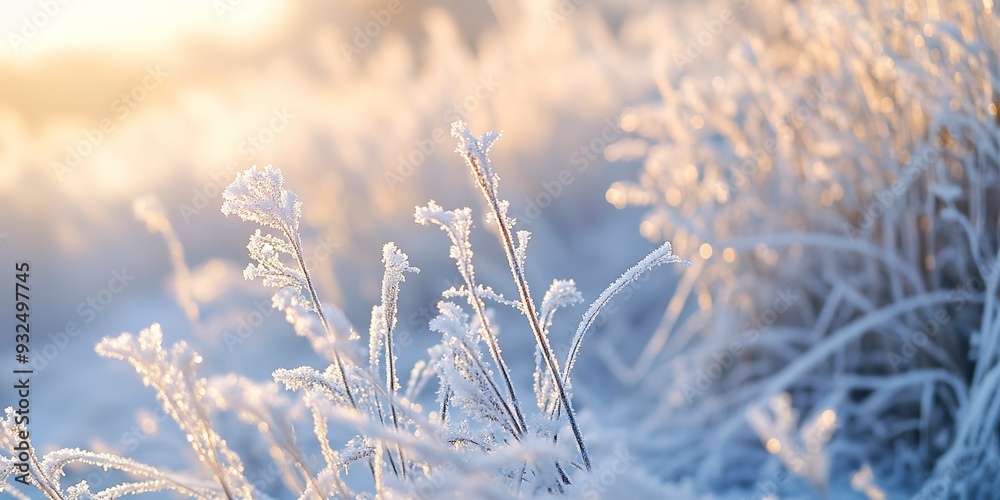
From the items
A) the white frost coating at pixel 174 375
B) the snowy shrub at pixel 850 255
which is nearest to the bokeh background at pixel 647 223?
the snowy shrub at pixel 850 255

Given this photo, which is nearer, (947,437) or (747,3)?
(947,437)

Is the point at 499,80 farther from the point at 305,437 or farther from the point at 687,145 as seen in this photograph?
the point at 305,437

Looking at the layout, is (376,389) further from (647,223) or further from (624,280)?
(647,223)

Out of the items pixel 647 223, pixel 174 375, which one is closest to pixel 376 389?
pixel 174 375

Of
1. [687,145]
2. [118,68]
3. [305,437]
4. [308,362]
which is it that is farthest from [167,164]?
[687,145]

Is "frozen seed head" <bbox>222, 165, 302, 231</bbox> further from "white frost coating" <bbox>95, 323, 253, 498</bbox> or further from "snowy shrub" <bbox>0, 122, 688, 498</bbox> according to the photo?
"white frost coating" <bbox>95, 323, 253, 498</bbox>

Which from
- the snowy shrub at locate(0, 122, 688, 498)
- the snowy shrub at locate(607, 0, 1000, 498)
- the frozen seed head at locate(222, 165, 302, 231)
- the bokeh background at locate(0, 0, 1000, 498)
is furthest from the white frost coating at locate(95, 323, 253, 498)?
the snowy shrub at locate(607, 0, 1000, 498)

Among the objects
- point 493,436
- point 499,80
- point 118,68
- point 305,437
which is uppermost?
point 118,68

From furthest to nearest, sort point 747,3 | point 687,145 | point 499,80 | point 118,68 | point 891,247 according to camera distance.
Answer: point 118,68, point 499,80, point 747,3, point 687,145, point 891,247
